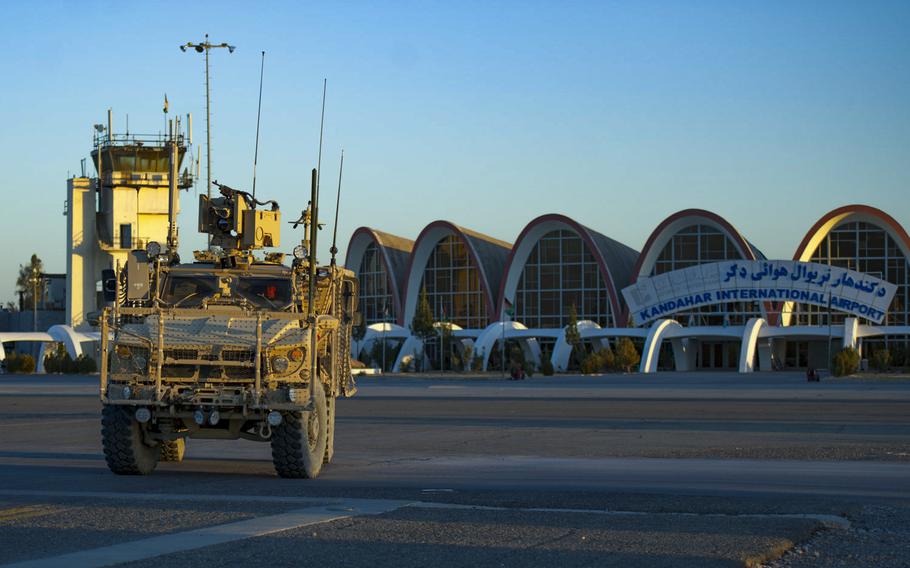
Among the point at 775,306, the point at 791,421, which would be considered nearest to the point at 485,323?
the point at 775,306

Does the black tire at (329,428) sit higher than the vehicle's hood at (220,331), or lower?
lower

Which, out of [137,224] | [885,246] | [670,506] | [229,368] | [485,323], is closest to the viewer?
[670,506]

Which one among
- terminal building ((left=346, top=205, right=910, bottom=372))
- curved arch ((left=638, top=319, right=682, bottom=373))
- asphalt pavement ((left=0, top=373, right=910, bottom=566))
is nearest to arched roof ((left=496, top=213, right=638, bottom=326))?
terminal building ((left=346, top=205, right=910, bottom=372))

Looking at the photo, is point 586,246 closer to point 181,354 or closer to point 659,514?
point 181,354

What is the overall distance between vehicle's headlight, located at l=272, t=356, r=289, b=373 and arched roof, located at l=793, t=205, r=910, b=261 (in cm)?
7263

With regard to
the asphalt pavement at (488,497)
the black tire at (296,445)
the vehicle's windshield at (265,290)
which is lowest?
the asphalt pavement at (488,497)

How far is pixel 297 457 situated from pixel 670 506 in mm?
5127

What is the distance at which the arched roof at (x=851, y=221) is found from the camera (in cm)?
8281

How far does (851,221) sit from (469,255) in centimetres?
2791

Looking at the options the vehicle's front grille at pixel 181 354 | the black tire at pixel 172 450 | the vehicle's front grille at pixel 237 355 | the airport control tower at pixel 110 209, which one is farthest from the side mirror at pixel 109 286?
the airport control tower at pixel 110 209

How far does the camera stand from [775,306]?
85.7 m

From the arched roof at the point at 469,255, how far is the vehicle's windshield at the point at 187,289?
247ft

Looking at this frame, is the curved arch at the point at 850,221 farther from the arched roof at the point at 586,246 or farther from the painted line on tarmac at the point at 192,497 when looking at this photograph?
the painted line on tarmac at the point at 192,497

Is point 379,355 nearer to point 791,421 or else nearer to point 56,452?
point 791,421
